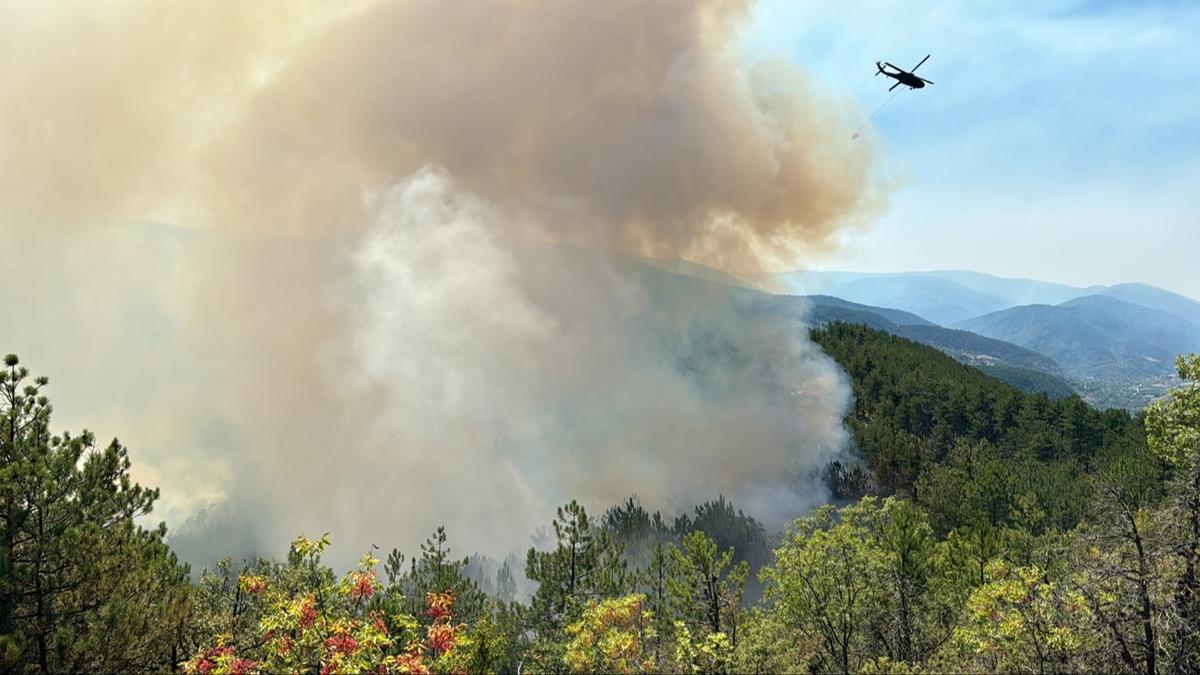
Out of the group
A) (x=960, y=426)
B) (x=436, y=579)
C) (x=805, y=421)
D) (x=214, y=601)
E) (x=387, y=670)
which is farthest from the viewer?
(x=805, y=421)

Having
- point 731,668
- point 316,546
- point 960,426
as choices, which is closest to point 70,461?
point 316,546

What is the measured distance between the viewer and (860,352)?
9962cm

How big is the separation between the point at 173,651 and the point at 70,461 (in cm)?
590

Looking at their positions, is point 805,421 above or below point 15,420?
above

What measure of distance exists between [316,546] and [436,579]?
20.7 metres

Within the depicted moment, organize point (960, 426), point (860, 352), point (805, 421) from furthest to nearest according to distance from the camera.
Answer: point (860, 352) → point (805, 421) → point (960, 426)

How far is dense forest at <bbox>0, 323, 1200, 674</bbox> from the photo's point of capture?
45.1ft

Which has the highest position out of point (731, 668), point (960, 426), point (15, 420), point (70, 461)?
point (960, 426)

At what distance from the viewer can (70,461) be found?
15695 mm

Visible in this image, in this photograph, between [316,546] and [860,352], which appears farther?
[860,352]

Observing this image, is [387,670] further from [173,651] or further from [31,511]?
[31,511]

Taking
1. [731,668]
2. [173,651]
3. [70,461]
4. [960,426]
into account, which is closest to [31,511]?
[70,461]

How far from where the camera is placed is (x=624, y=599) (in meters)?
17.0

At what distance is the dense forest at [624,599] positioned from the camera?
13.8 m
